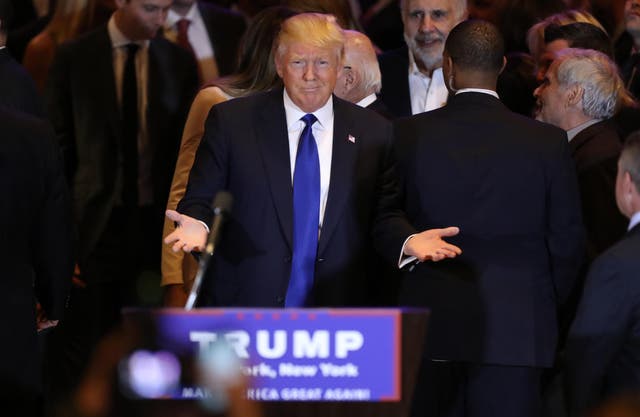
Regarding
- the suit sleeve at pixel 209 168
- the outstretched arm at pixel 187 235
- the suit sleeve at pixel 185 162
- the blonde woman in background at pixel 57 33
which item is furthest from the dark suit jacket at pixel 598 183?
the blonde woman in background at pixel 57 33

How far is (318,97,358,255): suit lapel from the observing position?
16.4 feet

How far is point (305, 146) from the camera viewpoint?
5039 millimetres

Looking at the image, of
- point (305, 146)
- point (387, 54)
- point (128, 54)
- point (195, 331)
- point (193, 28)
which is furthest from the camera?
point (193, 28)

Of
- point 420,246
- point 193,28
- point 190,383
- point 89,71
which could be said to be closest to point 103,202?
point 89,71

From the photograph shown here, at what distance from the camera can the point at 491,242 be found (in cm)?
518

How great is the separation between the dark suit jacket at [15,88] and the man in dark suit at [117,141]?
1.47 m

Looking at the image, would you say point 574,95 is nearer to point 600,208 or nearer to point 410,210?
point 600,208

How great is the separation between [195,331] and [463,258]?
168cm

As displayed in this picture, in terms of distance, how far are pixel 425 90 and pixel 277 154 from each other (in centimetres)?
182

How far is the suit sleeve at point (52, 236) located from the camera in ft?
16.1

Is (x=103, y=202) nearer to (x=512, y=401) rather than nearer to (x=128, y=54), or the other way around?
(x=128, y=54)

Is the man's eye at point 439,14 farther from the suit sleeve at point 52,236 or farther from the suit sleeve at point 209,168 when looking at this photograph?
the suit sleeve at point 52,236

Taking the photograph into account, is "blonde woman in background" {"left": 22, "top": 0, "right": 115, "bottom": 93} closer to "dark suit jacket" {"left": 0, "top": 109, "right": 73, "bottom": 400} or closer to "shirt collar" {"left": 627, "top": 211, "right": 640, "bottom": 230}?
"dark suit jacket" {"left": 0, "top": 109, "right": 73, "bottom": 400}

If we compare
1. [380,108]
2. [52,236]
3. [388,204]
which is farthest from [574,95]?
[52,236]
